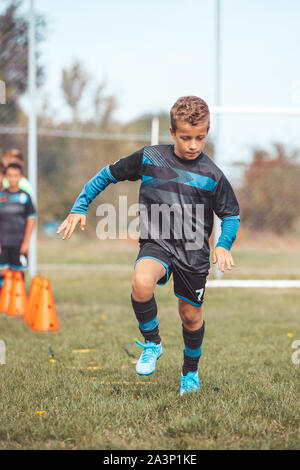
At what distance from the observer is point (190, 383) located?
3629 mm

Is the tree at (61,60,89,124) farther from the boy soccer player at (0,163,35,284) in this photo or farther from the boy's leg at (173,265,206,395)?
the boy's leg at (173,265,206,395)

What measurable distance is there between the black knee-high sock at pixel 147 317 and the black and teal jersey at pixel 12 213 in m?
4.53

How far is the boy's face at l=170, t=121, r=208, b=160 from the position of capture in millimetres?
3326

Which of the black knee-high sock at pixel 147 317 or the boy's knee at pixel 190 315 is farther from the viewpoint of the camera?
the boy's knee at pixel 190 315

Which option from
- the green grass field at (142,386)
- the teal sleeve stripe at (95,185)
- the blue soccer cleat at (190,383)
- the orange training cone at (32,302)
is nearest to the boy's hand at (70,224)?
the teal sleeve stripe at (95,185)

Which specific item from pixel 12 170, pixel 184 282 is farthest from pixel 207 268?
pixel 12 170

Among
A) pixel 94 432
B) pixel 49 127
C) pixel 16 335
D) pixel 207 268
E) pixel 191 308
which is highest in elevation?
pixel 49 127

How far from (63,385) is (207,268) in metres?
1.22

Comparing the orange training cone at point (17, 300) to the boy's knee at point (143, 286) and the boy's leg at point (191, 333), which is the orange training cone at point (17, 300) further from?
the boy's knee at point (143, 286)

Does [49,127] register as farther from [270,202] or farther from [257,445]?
[257,445]

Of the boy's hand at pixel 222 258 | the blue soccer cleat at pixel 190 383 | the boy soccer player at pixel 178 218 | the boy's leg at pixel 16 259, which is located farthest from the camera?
the boy's leg at pixel 16 259

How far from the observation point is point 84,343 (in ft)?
17.4

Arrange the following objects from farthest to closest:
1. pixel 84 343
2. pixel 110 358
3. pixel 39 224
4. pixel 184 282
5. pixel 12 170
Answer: pixel 39 224 < pixel 12 170 < pixel 84 343 < pixel 110 358 < pixel 184 282

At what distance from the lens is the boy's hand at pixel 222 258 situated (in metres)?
3.27
